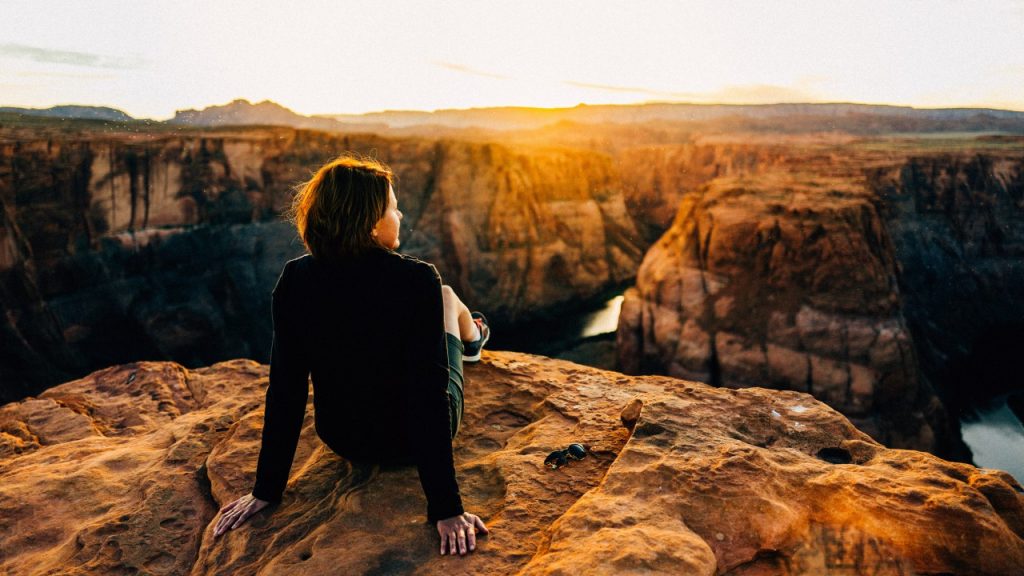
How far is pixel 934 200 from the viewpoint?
29906 mm

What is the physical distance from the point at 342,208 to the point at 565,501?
5.28 ft

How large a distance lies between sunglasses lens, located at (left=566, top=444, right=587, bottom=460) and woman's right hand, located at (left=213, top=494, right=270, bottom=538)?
1.47 meters

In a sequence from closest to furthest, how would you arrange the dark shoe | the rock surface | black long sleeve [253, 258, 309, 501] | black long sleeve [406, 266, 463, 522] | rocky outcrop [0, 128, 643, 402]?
the rock surface
black long sleeve [406, 266, 463, 522]
black long sleeve [253, 258, 309, 501]
the dark shoe
rocky outcrop [0, 128, 643, 402]

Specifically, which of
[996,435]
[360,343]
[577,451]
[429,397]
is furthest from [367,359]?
[996,435]

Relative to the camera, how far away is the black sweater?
7.61ft

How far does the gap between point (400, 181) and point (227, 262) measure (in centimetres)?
886

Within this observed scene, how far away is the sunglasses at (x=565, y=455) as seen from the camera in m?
2.89

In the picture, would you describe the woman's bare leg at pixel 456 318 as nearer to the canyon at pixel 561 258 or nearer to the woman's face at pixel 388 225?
the woman's face at pixel 388 225

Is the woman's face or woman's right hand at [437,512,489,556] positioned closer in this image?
woman's right hand at [437,512,489,556]

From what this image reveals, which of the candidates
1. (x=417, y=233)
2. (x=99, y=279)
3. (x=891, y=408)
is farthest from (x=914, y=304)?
(x=99, y=279)

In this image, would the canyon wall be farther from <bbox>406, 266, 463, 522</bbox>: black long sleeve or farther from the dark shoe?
<bbox>406, 266, 463, 522</bbox>: black long sleeve

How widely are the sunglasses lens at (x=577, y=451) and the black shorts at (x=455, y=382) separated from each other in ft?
1.96

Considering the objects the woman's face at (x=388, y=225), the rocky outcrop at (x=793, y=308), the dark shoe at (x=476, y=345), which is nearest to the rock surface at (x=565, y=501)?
the dark shoe at (x=476, y=345)

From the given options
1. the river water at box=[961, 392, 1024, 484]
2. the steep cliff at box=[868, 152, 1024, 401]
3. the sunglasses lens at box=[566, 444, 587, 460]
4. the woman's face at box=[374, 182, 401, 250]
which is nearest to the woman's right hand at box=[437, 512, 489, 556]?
the sunglasses lens at box=[566, 444, 587, 460]
